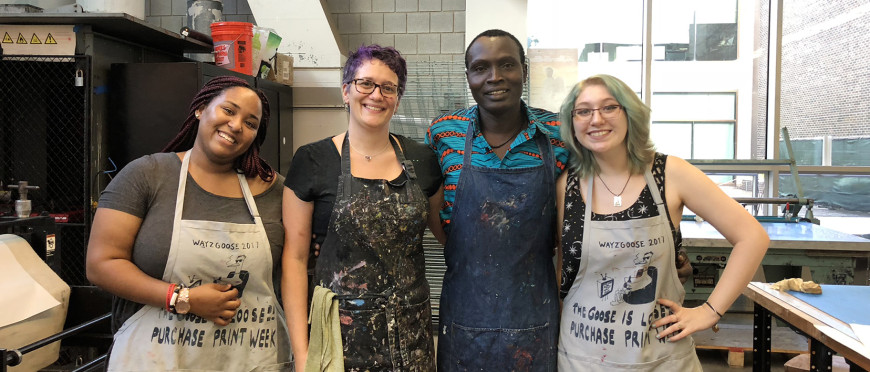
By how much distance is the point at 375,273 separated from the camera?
5.33 ft

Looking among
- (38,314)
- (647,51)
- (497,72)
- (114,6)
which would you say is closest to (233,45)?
(114,6)

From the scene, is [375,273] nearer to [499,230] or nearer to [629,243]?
[499,230]

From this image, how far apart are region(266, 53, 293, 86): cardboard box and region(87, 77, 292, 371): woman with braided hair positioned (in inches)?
117

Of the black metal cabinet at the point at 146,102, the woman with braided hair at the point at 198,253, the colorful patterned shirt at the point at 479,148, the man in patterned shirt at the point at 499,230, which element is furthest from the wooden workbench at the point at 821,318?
the black metal cabinet at the point at 146,102

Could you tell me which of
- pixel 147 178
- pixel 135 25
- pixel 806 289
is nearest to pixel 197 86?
pixel 135 25

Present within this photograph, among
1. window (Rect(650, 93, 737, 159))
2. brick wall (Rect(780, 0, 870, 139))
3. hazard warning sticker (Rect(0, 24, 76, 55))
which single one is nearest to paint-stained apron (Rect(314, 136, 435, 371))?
hazard warning sticker (Rect(0, 24, 76, 55))

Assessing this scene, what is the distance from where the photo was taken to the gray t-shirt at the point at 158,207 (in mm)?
1574

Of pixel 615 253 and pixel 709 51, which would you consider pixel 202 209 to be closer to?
pixel 615 253

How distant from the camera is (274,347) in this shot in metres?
1.70

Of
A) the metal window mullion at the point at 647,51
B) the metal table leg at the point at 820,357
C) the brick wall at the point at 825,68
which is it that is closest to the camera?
the metal table leg at the point at 820,357

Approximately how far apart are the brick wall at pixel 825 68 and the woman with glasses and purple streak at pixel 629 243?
209 inches

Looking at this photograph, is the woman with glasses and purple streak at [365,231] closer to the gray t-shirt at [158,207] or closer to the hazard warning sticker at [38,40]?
the gray t-shirt at [158,207]

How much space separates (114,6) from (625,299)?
177 inches

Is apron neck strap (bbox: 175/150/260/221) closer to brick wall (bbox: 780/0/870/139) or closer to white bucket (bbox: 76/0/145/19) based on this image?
white bucket (bbox: 76/0/145/19)
